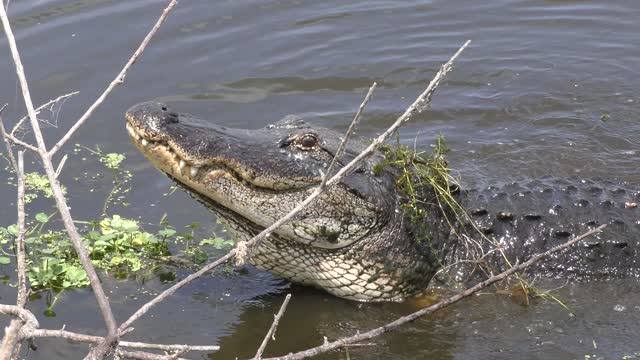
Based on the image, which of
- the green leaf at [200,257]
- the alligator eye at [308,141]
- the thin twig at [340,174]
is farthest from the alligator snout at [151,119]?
the thin twig at [340,174]

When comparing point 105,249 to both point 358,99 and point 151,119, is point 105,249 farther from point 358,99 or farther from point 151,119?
point 358,99

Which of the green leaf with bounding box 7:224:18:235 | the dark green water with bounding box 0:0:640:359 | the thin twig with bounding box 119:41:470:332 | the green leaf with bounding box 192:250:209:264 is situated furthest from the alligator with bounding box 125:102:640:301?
the thin twig with bounding box 119:41:470:332

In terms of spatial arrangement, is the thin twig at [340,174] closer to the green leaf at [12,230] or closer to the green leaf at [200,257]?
the green leaf at [200,257]

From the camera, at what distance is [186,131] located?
4.90 meters

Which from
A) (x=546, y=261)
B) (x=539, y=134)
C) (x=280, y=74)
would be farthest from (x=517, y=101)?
(x=546, y=261)

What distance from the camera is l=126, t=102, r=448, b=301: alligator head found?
4.89 metres

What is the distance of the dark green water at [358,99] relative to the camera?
207 inches

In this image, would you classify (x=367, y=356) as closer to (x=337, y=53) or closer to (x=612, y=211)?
(x=612, y=211)

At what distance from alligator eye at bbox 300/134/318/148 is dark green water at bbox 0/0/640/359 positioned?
39.4 inches

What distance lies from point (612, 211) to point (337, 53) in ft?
12.3

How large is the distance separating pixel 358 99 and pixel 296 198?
122 inches

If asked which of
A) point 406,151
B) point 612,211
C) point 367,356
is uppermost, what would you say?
point 406,151

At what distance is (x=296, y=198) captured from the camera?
513 cm

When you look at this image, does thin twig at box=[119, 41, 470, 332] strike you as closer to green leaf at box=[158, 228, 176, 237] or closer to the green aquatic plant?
the green aquatic plant
